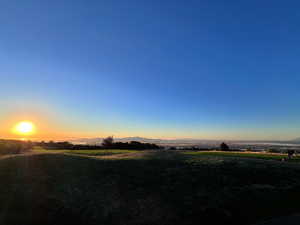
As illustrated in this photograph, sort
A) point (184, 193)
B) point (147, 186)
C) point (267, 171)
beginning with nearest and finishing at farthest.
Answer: point (184, 193)
point (147, 186)
point (267, 171)

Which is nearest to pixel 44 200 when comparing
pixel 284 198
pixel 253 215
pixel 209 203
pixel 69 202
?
pixel 69 202

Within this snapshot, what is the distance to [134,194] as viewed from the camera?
8516 mm

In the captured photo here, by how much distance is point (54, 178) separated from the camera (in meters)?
9.85

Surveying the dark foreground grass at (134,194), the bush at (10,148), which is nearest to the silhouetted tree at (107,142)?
the bush at (10,148)

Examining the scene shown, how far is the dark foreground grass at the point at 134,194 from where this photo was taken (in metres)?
6.83

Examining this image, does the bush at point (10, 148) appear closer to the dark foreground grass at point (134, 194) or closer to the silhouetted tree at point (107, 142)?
the dark foreground grass at point (134, 194)

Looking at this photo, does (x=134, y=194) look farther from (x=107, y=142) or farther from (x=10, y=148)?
(x=107, y=142)

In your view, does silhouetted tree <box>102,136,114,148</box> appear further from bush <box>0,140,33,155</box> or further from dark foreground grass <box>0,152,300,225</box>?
dark foreground grass <box>0,152,300,225</box>

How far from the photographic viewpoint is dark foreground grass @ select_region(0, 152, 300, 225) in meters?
6.83

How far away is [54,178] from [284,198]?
11692mm

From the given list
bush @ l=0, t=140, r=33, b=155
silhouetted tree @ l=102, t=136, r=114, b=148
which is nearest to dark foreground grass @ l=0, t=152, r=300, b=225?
bush @ l=0, t=140, r=33, b=155

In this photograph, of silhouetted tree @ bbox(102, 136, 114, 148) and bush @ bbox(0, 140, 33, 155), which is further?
silhouetted tree @ bbox(102, 136, 114, 148)

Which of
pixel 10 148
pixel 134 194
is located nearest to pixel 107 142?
pixel 10 148

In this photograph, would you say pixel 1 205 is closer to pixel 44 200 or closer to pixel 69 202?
pixel 44 200
